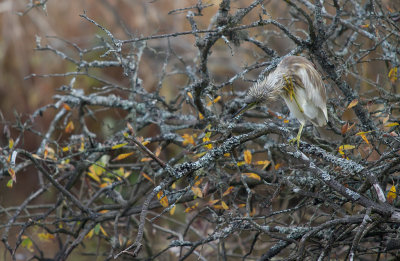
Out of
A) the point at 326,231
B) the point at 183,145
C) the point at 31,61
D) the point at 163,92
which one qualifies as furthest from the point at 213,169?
the point at 31,61

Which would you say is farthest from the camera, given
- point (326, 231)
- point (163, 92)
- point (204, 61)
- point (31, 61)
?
point (31, 61)

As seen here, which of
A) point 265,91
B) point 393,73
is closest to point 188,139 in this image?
point 265,91

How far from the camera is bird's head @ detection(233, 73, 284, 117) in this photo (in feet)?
7.52

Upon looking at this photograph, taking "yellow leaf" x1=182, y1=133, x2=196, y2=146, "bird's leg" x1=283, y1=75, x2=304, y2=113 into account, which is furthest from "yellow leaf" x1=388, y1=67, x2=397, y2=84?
"yellow leaf" x1=182, y1=133, x2=196, y2=146

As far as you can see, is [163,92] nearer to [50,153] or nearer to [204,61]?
[50,153]

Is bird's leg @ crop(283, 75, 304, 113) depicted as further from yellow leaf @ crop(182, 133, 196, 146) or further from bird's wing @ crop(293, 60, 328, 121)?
yellow leaf @ crop(182, 133, 196, 146)

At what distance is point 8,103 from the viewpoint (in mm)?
5445

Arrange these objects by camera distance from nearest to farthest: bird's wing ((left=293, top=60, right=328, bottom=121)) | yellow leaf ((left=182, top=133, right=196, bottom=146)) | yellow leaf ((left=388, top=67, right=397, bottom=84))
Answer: bird's wing ((left=293, top=60, right=328, bottom=121)) → yellow leaf ((left=388, top=67, right=397, bottom=84)) → yellow leaf ((left=182, top=133, right=196, bottom=146))

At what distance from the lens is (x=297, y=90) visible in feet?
7.70

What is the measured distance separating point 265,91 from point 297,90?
17 centimetres

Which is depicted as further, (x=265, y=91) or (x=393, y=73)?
(x=393, y=73)

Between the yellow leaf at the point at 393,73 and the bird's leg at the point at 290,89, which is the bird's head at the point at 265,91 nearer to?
the bird's leg at the point at 290,89

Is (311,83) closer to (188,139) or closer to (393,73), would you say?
(393,73)

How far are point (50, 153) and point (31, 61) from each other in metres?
2.76
